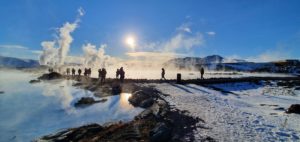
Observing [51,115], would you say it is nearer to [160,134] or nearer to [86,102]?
[86,102]

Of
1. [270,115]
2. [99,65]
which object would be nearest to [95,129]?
[270,115]

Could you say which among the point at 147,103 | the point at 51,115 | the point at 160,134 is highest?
the point at 147,103

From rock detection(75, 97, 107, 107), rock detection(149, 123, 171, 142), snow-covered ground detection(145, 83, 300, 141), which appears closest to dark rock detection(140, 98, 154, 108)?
snow-covered ground detection(145, 83, 300, 141)

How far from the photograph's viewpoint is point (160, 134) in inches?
590

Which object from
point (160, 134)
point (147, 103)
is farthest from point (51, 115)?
point (160, 134)

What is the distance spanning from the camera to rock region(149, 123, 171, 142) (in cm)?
1475

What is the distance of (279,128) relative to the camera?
1773cm

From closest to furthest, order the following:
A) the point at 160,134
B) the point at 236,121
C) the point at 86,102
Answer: the point at 160,134, the point at 236,121, the point at 86,102

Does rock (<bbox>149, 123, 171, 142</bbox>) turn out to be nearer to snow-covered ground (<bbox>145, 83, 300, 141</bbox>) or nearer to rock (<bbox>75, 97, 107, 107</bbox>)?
snow-covered ground (<bbox>145, 83, 300, 141</bbox>)

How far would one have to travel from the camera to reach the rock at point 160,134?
48.4ft

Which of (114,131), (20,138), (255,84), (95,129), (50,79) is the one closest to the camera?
(114,131)

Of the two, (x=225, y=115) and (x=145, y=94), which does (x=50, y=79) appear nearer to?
(x=145, y=94)

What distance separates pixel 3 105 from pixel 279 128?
24640mm

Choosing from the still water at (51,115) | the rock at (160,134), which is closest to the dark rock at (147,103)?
the still water at (51,115)
